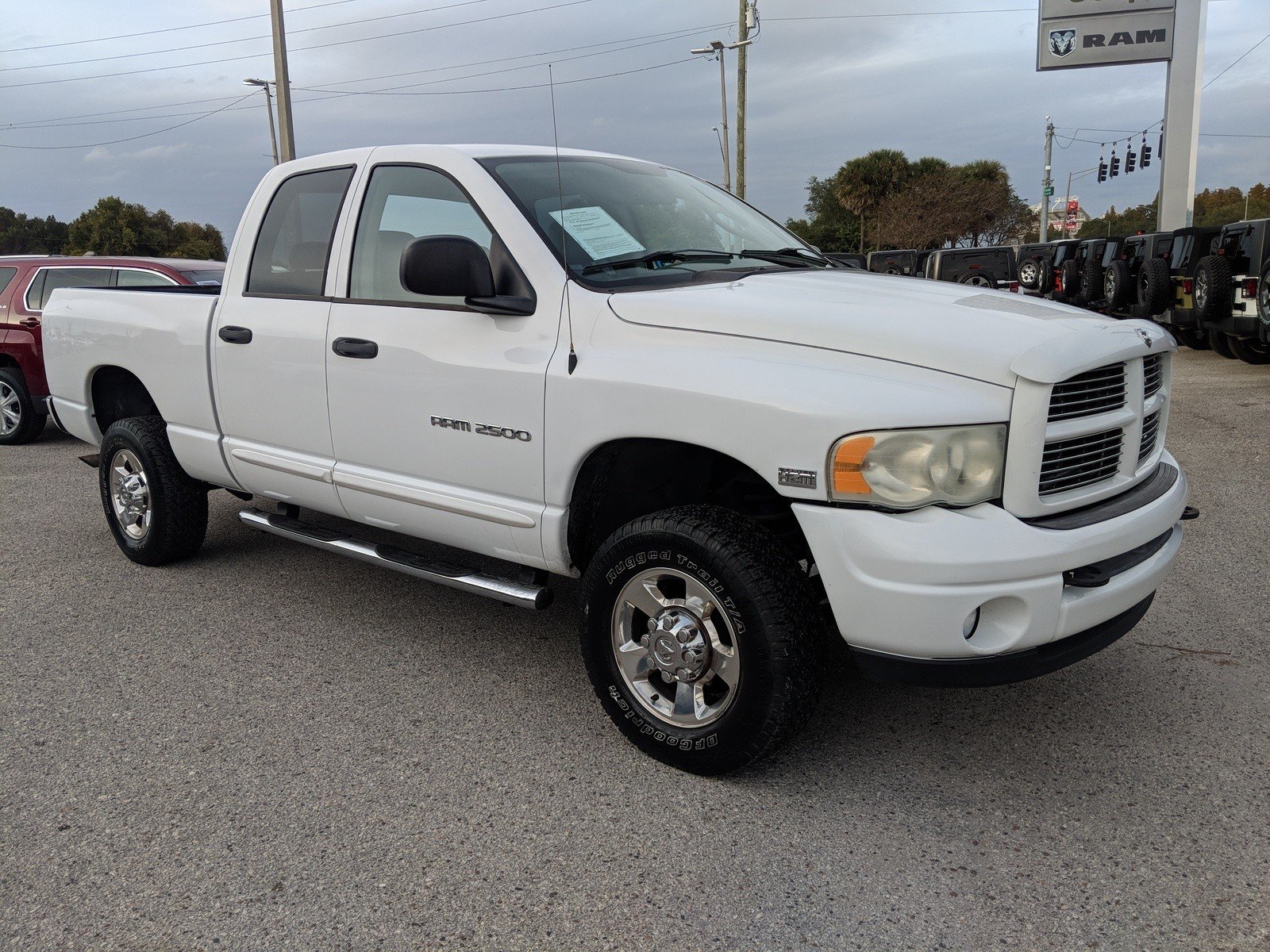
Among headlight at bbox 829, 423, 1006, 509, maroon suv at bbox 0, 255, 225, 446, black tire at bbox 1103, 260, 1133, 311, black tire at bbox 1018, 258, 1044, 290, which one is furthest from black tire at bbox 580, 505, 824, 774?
black tire at bbox 1018, 258, 1044, 290

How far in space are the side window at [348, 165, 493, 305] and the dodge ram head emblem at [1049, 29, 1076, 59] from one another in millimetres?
31287

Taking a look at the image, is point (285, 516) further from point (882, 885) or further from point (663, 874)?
point (882, 885)

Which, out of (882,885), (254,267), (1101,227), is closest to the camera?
(882,885)

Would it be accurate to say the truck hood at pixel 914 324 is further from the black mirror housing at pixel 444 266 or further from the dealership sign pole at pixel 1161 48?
the dealership sign pole at pixel 1161 48

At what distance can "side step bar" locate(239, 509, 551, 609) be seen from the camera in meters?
3.57

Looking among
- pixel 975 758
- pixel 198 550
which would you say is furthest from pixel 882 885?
pixel 198 550

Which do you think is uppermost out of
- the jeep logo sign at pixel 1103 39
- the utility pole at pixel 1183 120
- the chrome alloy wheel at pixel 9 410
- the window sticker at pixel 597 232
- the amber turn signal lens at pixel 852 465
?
the jeep logo sign at pixel 1103 39

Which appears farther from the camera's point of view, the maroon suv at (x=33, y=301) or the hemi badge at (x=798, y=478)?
the maroon suv at (x=33, y=301)

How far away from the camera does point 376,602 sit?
485 cm

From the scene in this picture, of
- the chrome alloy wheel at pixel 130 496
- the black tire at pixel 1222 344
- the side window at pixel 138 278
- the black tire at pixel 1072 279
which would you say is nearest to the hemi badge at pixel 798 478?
the chrome alloy wheel at pixel 130 496

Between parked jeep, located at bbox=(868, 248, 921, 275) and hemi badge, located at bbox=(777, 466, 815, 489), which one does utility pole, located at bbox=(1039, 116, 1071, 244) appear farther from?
hemi badge, located at bbox=(777, 466, 815, 489)

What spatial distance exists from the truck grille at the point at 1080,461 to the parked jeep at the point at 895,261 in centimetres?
2707

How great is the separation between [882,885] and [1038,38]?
3274 cm

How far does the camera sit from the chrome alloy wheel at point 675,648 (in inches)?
122
